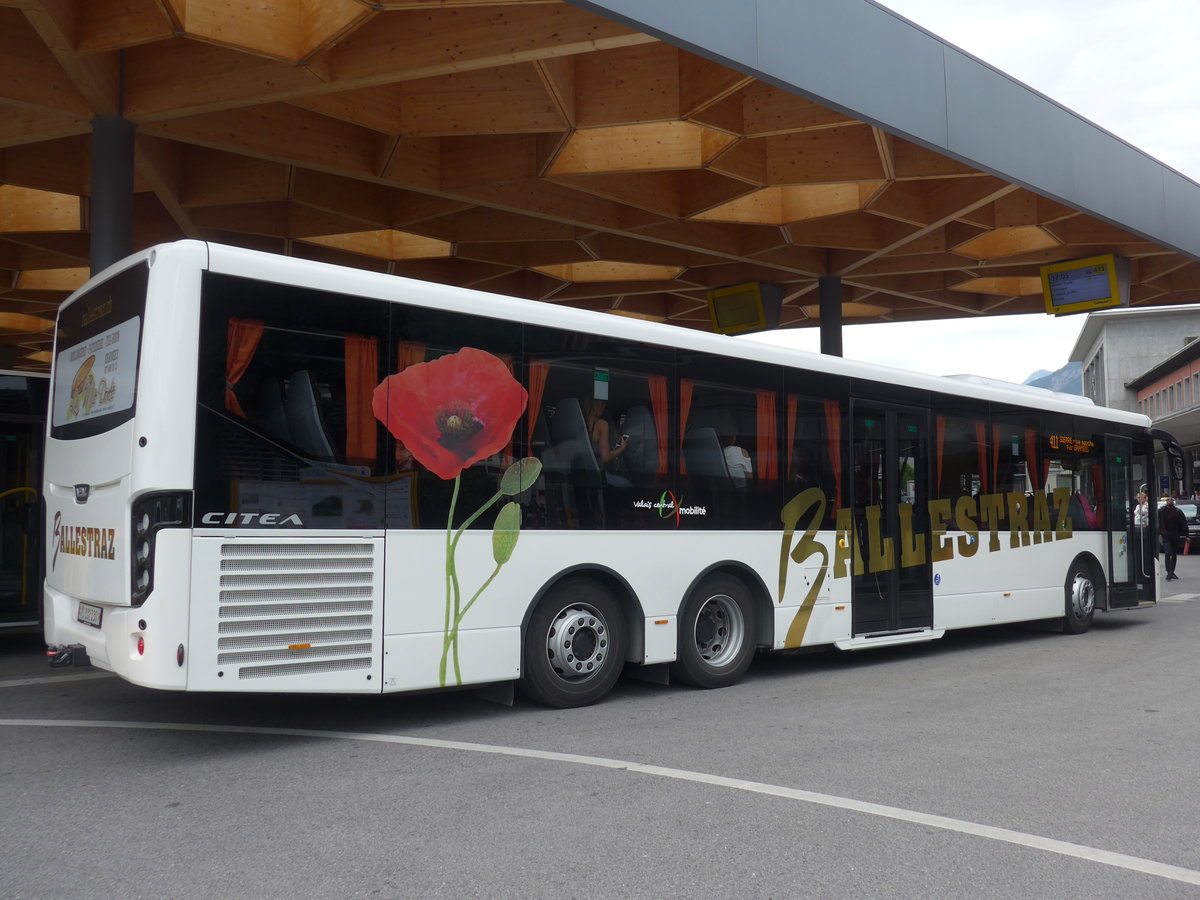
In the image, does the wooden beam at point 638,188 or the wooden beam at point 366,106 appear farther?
the wooden beam at point 638,188

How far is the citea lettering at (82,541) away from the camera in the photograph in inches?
247

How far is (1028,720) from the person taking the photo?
24.5 feet

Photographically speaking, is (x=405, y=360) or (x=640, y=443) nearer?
(x=405, y=360)

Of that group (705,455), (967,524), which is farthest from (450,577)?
(967,524)

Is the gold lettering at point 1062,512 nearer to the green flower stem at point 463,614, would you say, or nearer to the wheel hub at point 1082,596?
the wheel hub at point 1082,596

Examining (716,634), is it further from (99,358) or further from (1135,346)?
(1135,346)

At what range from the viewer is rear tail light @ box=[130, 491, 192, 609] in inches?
231

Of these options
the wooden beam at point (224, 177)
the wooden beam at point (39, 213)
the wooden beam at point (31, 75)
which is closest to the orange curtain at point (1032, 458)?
the wooden beam at point (224, 177)

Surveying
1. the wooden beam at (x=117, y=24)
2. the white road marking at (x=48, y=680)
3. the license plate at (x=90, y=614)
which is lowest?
the white road marking at (x=48, y=680)

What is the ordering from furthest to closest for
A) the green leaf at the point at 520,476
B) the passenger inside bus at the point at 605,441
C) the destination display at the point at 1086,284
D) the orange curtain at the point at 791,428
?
the destination display at the point at 1086,284 < the orange curtain at the point at 791,428 < the passenger inside bus at the point at 605,441 < the green leaf at the point at 520,476

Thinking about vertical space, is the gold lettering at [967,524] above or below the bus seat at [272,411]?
below

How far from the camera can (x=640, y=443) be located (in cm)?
821

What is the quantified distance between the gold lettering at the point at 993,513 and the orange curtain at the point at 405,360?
7173mm

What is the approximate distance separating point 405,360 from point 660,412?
2.29 metres
